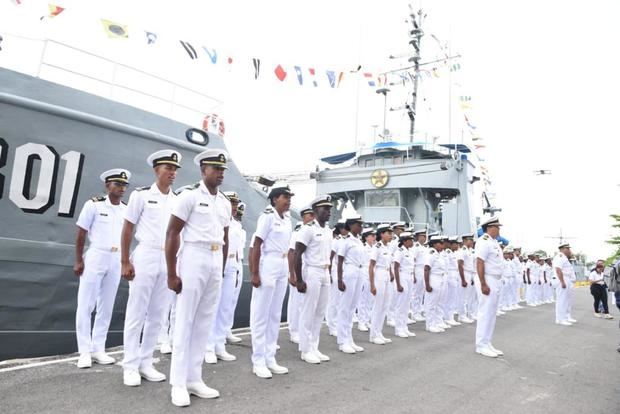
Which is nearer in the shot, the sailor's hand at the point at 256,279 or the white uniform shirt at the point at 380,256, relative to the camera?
the sailor's hand at the point at 256,279

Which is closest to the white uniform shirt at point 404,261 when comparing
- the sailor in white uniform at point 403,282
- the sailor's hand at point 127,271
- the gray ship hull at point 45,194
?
the sailor in white uniform at point 403,282

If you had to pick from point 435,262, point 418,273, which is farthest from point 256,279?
point 418,273

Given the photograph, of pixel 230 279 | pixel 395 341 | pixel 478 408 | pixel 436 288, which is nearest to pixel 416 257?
pixel 436 288

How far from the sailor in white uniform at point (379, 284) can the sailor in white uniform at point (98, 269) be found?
3.33 m

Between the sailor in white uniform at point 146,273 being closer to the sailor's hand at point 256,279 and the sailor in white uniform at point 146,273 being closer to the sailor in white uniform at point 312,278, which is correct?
the sailor's hand at point 256,279

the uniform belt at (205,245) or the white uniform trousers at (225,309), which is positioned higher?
the uniform belt at (205,245)

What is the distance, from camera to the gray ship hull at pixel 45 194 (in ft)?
14.4

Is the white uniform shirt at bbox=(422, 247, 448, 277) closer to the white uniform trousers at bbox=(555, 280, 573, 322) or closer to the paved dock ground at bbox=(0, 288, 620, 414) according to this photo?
the paved dock ground at bbox=(0, 288, 620, 414)

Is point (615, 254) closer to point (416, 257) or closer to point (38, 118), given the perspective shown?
point (416, 257)

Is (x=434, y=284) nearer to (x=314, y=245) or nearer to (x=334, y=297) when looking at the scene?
(x=334, y=297)

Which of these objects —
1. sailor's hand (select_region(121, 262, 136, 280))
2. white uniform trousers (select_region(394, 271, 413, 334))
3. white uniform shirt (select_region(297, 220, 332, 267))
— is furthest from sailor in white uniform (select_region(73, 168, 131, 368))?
white uniform trousers (select_region(394, 271, 413, 334))

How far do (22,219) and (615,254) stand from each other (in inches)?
1650

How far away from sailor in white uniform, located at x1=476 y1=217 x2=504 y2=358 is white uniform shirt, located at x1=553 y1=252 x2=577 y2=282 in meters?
4.97

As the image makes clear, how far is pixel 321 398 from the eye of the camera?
314 cm
